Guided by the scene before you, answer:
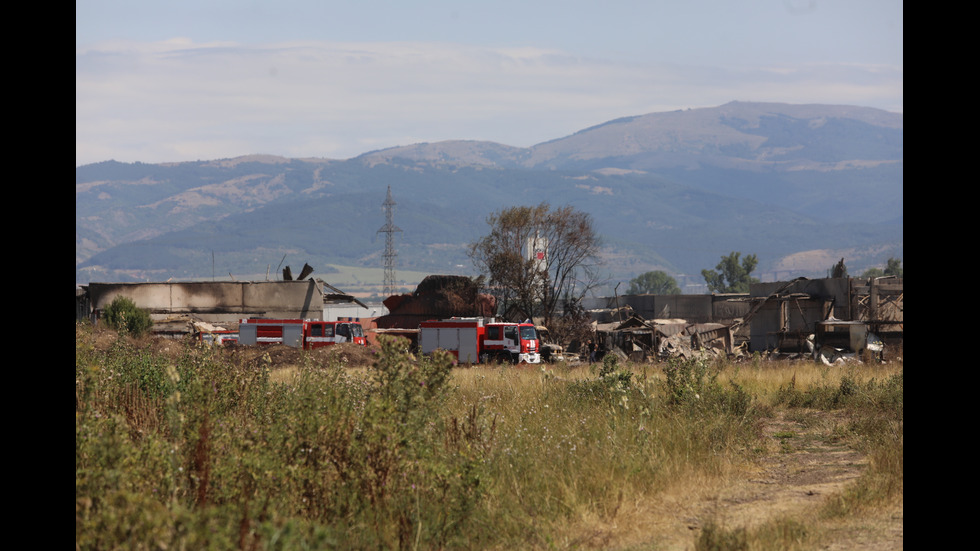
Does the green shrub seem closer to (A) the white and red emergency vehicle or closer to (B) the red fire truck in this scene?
(B) the red fire truck

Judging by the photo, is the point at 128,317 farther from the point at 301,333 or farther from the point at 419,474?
the point at 419,474

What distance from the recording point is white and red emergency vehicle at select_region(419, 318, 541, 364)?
37781 mm

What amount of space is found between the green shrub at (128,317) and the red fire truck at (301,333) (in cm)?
566

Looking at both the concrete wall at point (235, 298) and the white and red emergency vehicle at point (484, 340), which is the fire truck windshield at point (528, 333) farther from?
the concrete wall at point (235, 298)

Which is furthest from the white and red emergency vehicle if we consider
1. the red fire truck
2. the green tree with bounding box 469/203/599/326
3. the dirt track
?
the dirt track

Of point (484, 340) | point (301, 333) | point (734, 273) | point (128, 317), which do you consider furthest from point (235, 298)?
point (734, 273)

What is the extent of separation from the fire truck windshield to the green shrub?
63.9ft

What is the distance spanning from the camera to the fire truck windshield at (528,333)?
1499 inches

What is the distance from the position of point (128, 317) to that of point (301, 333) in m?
9.97

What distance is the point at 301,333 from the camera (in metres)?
40.5

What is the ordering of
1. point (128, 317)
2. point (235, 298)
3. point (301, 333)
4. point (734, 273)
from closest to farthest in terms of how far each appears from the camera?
point (301, 333), point (128, 317), point (235, 298), point (734, 273)
